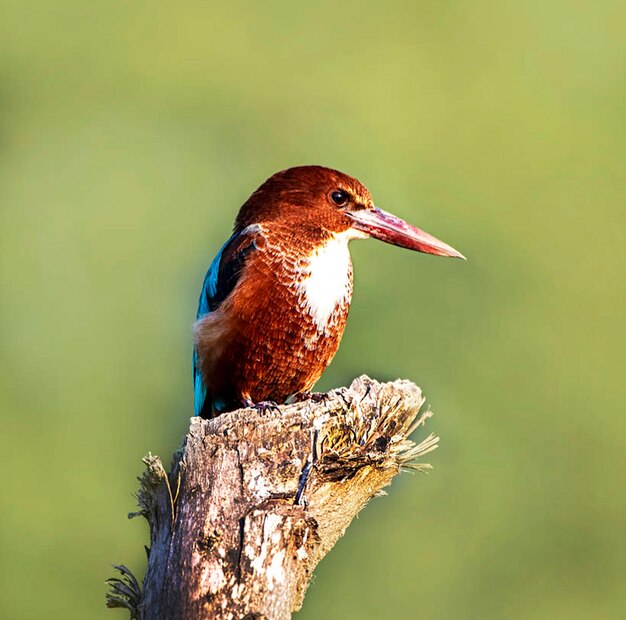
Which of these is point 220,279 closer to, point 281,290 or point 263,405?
point 281,290

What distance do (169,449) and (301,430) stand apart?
135 inches

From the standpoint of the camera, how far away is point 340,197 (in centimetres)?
392

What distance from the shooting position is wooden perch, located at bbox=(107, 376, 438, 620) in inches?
97.0

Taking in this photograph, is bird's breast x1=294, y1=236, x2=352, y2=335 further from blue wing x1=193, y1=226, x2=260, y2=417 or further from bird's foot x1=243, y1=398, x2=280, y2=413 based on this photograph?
bird's foot x1=243, y1=398, x2=280, y2=413

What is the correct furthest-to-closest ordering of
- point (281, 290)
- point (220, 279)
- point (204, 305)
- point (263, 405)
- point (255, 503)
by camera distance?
point (204, 305)
point (220, 279)
point (281, 290)
point (263, 405)
point (255, 503)

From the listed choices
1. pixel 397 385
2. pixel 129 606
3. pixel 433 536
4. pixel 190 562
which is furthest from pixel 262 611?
pixel 433 536

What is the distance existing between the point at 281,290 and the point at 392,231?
21.8 inches

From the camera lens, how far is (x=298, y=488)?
2617mm

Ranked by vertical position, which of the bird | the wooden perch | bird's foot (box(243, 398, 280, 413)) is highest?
the bird

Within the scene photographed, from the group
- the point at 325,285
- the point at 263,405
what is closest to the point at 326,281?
the point at 325,285

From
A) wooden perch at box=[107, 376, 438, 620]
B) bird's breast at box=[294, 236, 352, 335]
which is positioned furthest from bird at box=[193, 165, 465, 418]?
wooden perch at box=[107, 376, 438, 620]

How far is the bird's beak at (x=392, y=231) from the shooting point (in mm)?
A: 3951

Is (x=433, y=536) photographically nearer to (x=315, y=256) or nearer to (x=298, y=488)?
(x=315, y=256)

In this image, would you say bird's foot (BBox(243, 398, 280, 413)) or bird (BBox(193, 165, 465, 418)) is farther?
bird (BBox(193, 165, 465, 418))
